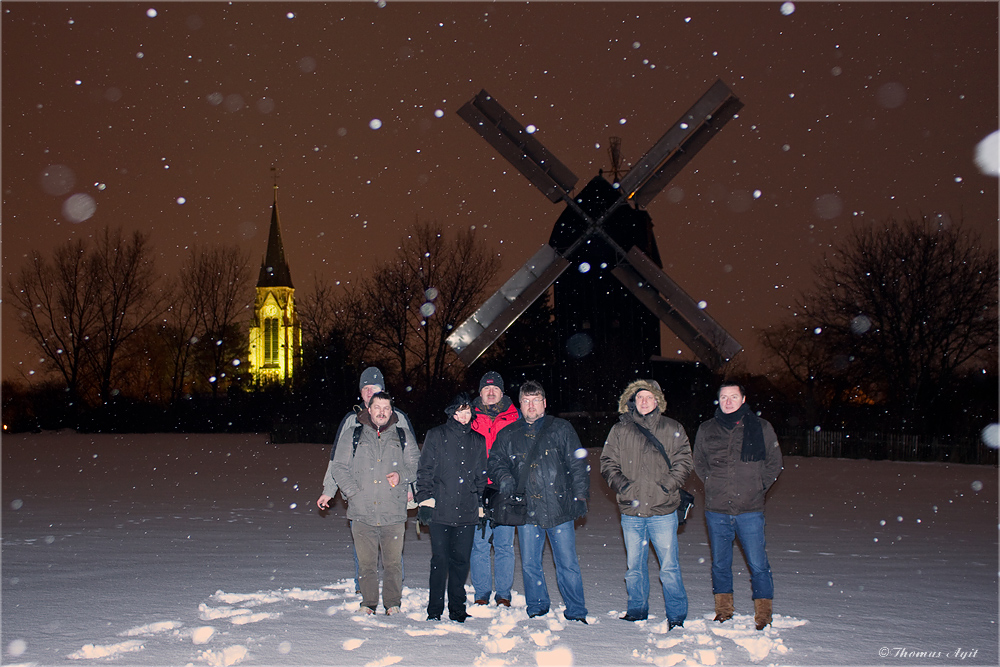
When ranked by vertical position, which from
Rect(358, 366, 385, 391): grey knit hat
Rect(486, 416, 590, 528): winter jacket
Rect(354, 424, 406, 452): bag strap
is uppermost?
Rect(358, 366, 385, 391): grey knit hat

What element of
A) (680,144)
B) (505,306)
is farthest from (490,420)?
(680,144)

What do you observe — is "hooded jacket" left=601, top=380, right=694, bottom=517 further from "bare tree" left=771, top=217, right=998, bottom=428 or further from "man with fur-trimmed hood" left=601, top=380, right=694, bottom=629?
"bare tree" left=771, top=217, right=998, bottom=428

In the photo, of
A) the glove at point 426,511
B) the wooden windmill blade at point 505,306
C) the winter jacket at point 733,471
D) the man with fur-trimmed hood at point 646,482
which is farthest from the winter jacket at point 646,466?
the wooden windmill blade at point 505,306

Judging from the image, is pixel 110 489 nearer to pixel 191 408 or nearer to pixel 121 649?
pixel 121 649

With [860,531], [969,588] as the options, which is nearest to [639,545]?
[969,588]

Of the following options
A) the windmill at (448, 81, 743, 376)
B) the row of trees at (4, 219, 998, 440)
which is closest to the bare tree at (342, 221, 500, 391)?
the row of trees at (4, 219, 998, 440)

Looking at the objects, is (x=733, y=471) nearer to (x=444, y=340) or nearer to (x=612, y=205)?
(x=612, y=205)

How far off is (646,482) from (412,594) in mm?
2089

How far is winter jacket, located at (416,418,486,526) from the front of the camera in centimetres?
543

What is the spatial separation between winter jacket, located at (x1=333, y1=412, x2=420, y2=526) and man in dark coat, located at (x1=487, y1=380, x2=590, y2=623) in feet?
2.13

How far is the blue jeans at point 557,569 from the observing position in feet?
17.5

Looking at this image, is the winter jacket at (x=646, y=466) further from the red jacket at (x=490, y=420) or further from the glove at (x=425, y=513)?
the glove at (x=425, y=513)

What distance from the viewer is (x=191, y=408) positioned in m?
41.0

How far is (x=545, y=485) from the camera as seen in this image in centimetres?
533
